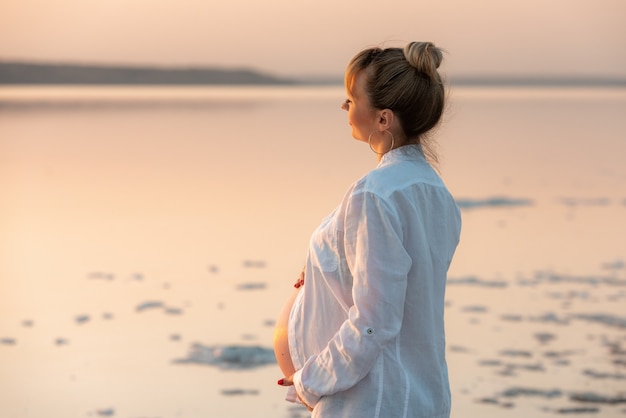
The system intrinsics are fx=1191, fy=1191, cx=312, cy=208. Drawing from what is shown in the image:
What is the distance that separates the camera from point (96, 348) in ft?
22.4

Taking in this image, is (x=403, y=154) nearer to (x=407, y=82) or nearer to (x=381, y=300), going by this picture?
(x=407, y=82)

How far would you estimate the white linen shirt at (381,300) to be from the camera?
2.28 meters

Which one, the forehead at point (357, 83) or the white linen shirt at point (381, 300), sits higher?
the forehead at point (357, 83)

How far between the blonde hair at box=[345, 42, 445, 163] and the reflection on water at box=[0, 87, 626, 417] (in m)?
0.55

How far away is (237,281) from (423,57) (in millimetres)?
5842

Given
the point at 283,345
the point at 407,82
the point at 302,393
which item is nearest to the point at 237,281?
the point at 283,345

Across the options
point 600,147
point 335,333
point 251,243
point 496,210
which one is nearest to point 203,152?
point 600,147

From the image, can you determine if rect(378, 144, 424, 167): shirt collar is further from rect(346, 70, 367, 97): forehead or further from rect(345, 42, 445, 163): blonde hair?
rect(346, 70, 367, 97): forehead

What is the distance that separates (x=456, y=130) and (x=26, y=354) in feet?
61.6

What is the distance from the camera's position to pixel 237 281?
8086mm

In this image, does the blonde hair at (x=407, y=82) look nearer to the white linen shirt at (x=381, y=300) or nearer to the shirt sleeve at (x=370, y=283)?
the white linen shirt at (x=381, y=300)

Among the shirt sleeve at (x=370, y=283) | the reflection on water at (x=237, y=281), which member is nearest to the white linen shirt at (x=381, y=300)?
the shirt sleeve at (x=370, y=283)

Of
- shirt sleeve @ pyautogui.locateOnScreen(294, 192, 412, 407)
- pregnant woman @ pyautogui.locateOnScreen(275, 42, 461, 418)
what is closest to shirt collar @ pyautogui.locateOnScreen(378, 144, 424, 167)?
pregnant woman @ pyautogui.locateOnScreen(275, 42, 461, 418)

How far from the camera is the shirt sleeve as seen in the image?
2275mm
